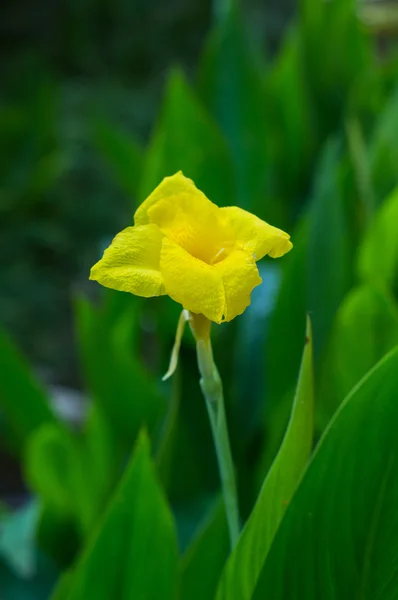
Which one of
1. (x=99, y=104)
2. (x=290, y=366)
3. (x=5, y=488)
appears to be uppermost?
(x=99, y=104)

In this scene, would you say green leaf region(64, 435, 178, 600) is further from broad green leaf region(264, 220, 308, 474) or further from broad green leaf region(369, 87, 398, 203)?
broad green leaf region(369, 87, 398, 203)

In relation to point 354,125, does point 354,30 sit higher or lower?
higher

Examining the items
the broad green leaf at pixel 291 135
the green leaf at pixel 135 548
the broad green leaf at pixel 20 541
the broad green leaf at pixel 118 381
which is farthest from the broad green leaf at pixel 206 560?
the broad green leaf at pixel 291 135

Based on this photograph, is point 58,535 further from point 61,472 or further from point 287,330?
point 287,330

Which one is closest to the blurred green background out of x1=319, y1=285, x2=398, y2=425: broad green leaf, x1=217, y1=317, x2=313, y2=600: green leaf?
x1=319, y1=285, x2=398, y2=425: broad green leaf

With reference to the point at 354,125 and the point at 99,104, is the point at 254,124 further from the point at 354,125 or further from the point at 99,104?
the point at 99,104

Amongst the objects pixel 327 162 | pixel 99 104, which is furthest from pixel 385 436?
pixel 99 104

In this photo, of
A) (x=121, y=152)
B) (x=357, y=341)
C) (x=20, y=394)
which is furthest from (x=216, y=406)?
(x=121, y=152)

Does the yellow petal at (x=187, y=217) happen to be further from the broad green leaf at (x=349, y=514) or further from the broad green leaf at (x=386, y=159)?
the broad green leaf at (x=386, y=159)
